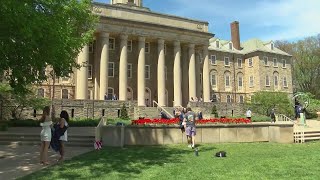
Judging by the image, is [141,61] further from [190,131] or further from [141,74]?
[190,131]

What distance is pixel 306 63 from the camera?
74.1 metres

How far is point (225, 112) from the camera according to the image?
52.7 metres

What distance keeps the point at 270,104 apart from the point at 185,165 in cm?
4332

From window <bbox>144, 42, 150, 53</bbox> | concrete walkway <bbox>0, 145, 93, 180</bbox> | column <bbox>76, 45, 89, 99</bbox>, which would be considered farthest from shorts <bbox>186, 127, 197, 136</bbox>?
window <bbox>144, 42, 150, 53</bbox>

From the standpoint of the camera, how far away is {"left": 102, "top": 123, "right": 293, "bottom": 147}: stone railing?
18109mm

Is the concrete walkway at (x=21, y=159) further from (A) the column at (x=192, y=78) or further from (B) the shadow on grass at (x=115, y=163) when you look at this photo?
(A) the column at (x=192, y=78)

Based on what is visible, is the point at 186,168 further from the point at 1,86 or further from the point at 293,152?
the point at 1,86

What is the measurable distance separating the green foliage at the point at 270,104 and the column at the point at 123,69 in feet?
65.7

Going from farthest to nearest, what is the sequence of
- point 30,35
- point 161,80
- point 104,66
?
point 161,80, point 104,66, point 30,35

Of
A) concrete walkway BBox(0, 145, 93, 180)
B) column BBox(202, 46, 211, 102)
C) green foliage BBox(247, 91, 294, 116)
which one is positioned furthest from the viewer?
column BBox(202, 46, 211, 102)

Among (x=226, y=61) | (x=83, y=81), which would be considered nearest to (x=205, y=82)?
(x=226, y=61)

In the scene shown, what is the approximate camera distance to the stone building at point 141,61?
46.5m

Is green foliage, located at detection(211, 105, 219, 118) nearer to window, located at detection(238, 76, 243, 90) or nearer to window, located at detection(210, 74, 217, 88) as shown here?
window, located at detection(210, 74, 217, 88)

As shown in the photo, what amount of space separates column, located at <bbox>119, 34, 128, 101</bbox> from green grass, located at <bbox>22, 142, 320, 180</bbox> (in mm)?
30193
